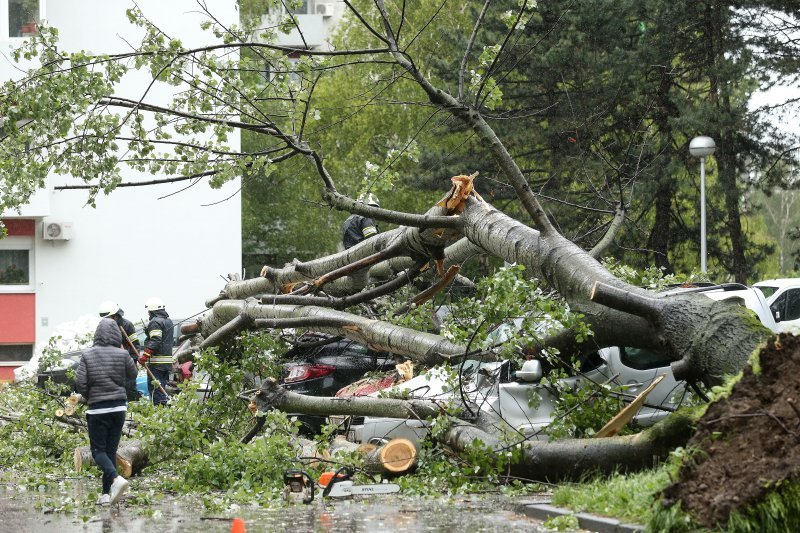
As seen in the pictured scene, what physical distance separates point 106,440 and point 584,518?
16.2ft

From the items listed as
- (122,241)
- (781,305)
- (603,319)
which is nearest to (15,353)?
(122,241)

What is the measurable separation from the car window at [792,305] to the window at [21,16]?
65.0 ft

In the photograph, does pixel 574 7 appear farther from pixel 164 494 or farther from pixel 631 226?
pixel 164 494

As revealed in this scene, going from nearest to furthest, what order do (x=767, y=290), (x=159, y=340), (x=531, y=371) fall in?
(x=531, y=371), (x=159, y=340), (x=767, y=290)

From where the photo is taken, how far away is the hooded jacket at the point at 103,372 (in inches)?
416

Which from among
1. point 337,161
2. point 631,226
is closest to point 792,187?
point 631,226

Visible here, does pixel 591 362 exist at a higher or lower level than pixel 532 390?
higher

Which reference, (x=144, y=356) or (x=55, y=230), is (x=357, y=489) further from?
(x=55, y=230)

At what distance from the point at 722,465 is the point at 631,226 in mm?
17859

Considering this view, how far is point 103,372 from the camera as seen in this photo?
34.8ft

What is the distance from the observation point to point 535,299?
31.6 ft

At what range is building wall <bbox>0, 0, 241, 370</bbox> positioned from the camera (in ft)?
101

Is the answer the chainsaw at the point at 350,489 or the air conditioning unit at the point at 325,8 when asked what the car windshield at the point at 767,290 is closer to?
the chainsaw at the point at 350,489

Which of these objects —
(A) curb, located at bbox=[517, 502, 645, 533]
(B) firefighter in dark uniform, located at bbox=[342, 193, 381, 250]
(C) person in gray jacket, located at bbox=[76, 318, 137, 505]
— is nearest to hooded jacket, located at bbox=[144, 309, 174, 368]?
(B) firefighter in dark uniform, located at bbox=[342, 193, 381, 250]
